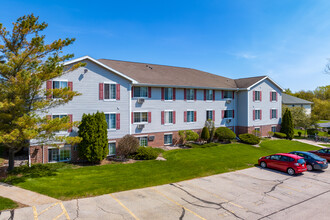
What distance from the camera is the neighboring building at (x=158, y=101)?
19.5m

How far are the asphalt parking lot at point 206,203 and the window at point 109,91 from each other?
11334 mm

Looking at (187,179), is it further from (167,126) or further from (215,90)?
(215,90)

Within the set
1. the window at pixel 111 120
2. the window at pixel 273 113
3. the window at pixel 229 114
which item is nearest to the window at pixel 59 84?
the window at pixel 111 120

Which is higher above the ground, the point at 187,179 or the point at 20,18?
the point at 20,18

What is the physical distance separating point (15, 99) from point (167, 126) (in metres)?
16.2

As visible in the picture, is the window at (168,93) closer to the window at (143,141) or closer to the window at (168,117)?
the window at (168,117)

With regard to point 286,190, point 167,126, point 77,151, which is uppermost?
point 167,126

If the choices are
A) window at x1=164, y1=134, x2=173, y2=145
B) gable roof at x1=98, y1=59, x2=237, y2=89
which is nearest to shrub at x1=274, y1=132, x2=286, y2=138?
gable roof at x1=98, y1=59, x2=237, y2=89

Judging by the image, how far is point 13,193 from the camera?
1167cm

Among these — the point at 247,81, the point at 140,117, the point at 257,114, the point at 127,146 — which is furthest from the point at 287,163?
the point at 247,81

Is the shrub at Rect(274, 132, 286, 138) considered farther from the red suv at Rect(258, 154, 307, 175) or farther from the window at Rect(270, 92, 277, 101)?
the red suv at Rect(258, 154, 307, 175)

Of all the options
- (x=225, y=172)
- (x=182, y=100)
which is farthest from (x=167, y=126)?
(x=225, y=172)

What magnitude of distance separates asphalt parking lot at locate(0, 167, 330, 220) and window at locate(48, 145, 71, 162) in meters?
9.44

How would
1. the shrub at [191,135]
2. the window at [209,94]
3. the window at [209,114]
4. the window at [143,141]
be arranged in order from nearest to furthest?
the window at [143,141], the shrub at [191,135], the window at [209,94], the window at [209,114]
